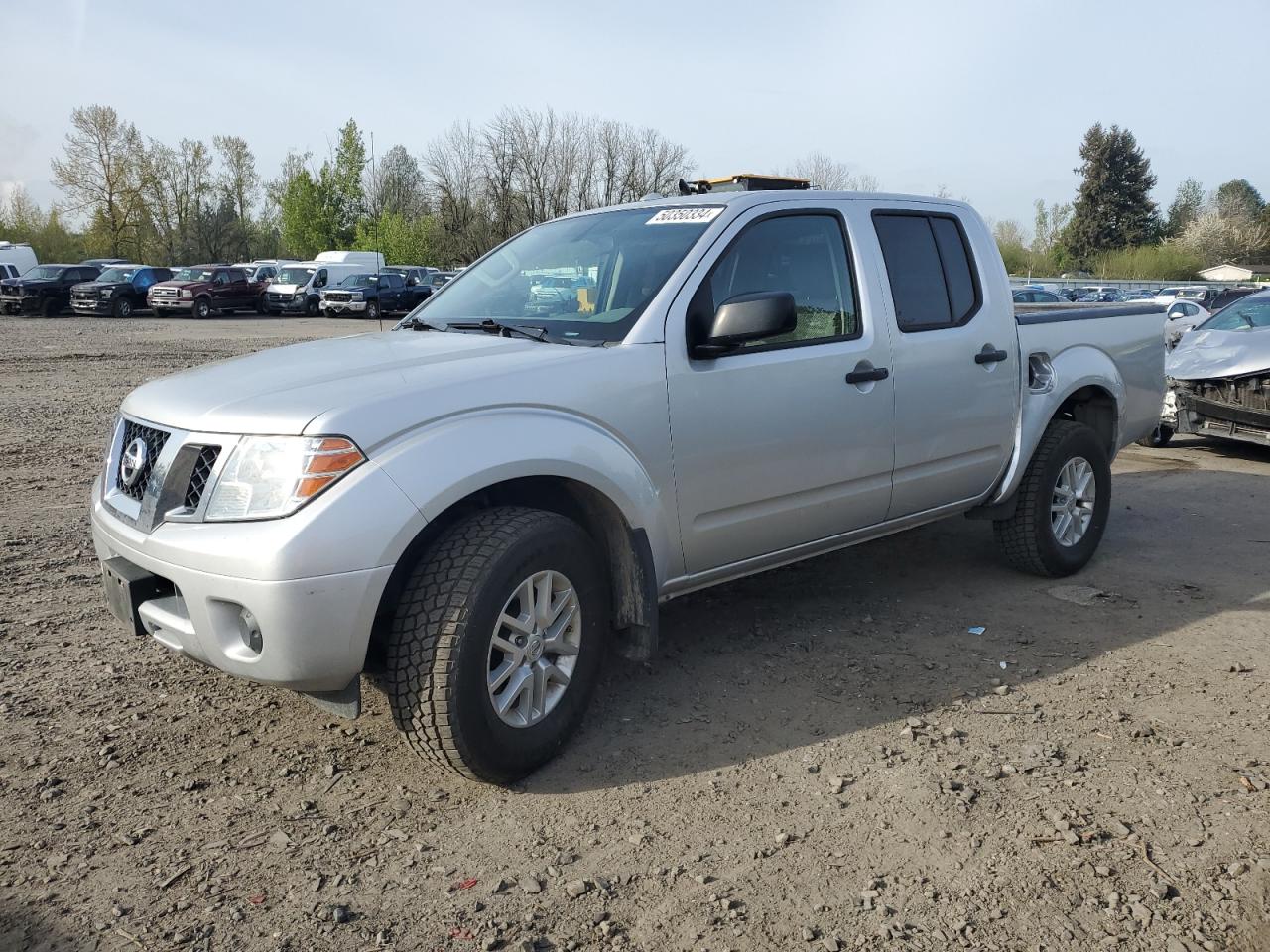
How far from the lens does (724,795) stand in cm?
320

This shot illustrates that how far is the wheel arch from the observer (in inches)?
133

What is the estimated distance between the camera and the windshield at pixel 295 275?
38.5 metres

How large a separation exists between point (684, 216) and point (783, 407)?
87cm

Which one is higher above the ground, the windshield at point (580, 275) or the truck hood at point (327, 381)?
the windshield at point (580, 275)

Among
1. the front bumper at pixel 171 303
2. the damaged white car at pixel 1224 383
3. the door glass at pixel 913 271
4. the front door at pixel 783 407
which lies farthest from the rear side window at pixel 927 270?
the front bumper at pixel 171 303

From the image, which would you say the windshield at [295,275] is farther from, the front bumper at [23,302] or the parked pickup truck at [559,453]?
the parked pickup truck at [559,453]

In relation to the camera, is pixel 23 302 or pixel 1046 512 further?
pixel 23 302

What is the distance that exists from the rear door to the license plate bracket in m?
2.89

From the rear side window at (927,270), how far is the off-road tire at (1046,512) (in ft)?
3.06

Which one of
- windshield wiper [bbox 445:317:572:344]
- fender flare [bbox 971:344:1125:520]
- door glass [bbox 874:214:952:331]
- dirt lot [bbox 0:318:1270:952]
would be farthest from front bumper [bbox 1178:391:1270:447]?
windshield wiper [bbox 445:317:572:344]

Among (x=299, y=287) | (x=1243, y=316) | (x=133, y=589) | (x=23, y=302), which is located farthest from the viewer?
(x=299, y=287)

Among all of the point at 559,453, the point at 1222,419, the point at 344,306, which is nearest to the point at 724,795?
the point at 559,453

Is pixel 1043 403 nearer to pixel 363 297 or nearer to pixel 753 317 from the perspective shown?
pixel 753 317

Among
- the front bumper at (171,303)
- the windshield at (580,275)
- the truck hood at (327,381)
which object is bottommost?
the truck hood at (327,381)
